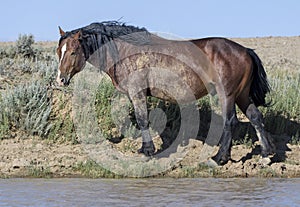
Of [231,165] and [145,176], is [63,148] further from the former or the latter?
[231,165]

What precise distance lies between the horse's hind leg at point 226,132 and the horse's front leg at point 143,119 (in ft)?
3.08

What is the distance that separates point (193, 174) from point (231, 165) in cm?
65

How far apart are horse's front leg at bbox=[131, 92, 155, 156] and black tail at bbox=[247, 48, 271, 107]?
163cm

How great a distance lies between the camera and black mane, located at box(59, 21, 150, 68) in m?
9.80

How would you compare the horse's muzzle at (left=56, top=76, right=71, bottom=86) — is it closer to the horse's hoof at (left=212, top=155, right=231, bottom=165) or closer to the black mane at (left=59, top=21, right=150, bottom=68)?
the black mane at (left=59, top=21, right=150, bottom=68)

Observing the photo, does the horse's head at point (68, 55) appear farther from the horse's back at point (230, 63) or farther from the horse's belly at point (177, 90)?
the horse's back at point (230, 63)

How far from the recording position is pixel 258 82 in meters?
10.0

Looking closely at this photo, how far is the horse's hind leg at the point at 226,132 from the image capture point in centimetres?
977

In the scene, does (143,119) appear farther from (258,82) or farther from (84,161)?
(258,82)

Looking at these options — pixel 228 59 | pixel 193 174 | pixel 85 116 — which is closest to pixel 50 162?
pixel 85 116

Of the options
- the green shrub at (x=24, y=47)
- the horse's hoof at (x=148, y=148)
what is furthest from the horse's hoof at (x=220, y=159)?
the green shrub at (x=24, y=47)

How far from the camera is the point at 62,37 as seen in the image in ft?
31.5

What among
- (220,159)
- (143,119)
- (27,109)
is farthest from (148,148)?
(27,109)

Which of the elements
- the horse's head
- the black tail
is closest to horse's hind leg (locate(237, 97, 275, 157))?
the black tail
